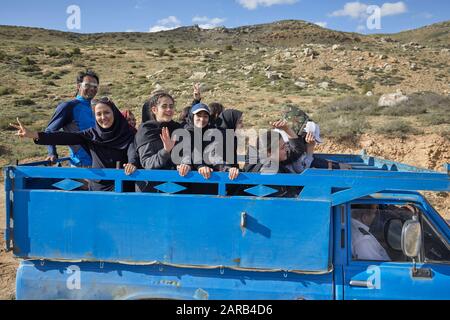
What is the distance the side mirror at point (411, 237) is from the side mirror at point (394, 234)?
0.21m

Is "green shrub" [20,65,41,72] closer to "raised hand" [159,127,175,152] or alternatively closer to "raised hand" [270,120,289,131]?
"raised hand" [270,120,289,131]

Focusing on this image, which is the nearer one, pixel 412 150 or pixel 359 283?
pixel 359 283

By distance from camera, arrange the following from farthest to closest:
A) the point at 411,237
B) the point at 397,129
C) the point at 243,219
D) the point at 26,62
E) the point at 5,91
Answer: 1. the point at 26,62
2. the point at 5,91
3. the point at 397,129
4. the point at 243,219
5. the point at 411,237

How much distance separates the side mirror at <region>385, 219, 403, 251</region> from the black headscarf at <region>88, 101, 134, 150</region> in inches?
92.8

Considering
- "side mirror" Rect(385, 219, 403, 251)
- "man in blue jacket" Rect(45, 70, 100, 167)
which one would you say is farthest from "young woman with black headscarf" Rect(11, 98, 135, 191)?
"side mirror" Rect(385, 219, 403, 251)

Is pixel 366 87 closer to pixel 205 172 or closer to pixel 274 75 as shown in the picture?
pixel 274 75

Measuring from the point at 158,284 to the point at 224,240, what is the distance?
602 mm

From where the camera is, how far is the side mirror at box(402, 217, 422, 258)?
2838 mm

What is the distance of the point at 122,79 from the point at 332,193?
3281cm

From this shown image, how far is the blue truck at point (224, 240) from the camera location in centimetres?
309

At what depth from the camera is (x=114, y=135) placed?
3900mm

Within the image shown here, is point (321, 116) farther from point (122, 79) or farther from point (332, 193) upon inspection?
point (122, 79)

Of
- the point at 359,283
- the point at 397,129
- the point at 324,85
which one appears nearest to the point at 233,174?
the point at 359,283
